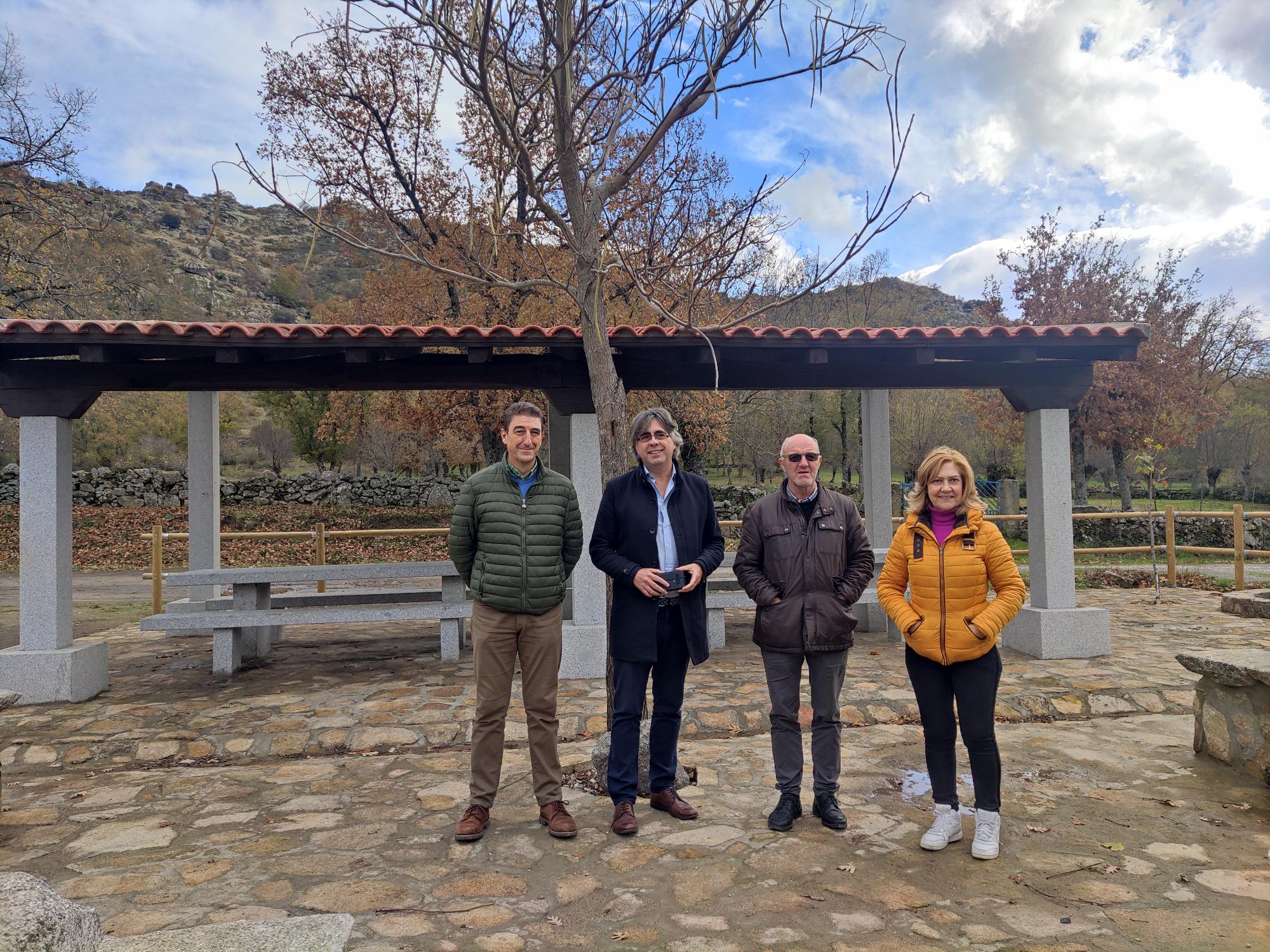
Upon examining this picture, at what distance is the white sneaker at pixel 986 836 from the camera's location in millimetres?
3010

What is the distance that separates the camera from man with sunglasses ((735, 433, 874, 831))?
326cm

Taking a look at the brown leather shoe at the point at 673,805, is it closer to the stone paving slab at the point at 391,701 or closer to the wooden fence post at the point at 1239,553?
the stone paving slab at the point at 391,701

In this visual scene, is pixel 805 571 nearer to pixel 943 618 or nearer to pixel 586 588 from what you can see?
pixel 943 618

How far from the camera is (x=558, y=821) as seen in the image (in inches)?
129

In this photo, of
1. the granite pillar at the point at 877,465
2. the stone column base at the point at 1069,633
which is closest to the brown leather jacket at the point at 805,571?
the stone column base at the point at 1069,633

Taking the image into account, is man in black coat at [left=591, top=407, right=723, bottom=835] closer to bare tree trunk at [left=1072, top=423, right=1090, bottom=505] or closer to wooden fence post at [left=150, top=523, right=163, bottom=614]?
wooden fence post at [left=150, top=523, right=163, bottom=614]

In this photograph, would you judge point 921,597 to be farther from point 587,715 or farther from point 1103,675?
point 1103,675

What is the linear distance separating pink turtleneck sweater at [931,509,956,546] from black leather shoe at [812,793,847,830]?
1.21 meters

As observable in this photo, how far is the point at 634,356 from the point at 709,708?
269 centimetres

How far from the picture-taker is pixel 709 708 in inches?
205

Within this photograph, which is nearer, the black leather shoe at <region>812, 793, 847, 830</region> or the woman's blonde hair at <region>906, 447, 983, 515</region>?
the woman's blonde hair at <region>906, 447, 983, 515</region>

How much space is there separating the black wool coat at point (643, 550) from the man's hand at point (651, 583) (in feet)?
0.15

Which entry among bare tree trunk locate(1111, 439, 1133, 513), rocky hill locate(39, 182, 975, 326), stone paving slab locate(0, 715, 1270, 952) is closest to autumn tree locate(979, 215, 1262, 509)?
bare tree trunk locate(1111, 439, 1133, 513)

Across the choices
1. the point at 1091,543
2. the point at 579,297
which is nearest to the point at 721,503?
the point at 1091,543
